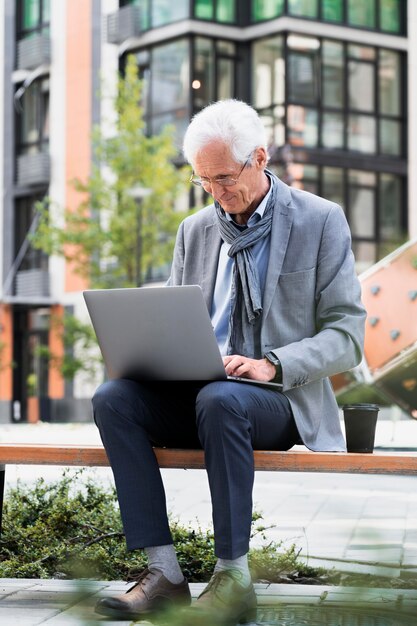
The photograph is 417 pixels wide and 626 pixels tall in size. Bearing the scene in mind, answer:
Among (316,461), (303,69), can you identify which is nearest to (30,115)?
(303,69)

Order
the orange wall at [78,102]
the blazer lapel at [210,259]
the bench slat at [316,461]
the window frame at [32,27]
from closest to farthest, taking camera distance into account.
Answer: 1. the bench slat at [316,461]
2. the blazer lapel at [210,259]
3. the orange wall at [78,102]
4. the window frame at [32,27]

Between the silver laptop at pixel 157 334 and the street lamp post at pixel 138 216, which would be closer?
the silver laptop at pixel 157 334

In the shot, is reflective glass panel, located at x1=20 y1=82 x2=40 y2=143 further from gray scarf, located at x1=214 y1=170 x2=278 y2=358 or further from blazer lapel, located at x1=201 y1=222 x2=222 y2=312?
gray scarf, located at x1=214 y1=170 x2=278 y2=358

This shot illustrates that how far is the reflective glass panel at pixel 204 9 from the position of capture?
1250 inches

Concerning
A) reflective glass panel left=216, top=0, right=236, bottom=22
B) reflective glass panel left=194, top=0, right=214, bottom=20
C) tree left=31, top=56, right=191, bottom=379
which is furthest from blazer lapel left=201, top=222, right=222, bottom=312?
reflective glass panel left=216, top=0, right=236, bottom=22

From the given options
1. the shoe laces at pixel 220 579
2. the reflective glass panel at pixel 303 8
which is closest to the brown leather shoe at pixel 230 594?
the shoe laces at pixel 220 579

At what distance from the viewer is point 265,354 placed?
11.8ft

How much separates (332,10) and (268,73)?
2391 millimetres

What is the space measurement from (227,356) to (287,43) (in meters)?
28.5

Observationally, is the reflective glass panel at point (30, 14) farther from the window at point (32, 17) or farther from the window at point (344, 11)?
the window at point (344, 11)

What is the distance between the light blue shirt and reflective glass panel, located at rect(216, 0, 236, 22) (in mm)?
29223

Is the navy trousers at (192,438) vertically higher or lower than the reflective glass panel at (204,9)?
lower

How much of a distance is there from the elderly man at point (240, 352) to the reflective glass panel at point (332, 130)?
2803cm

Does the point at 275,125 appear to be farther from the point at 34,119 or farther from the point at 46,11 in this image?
the point at 46,11
